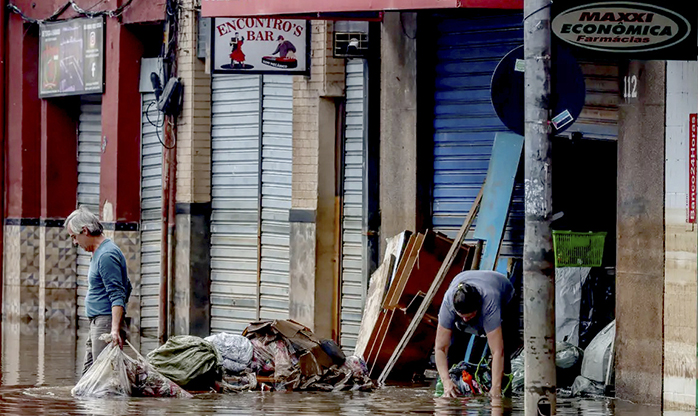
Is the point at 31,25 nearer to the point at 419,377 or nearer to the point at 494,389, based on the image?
the point at 419,377

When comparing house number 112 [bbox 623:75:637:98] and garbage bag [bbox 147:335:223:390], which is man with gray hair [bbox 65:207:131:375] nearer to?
garbage bag [bbox 147:335:223:390]

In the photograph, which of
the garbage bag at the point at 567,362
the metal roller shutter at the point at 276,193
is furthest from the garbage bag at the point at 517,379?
the metal roller shutter at the point at 276,193

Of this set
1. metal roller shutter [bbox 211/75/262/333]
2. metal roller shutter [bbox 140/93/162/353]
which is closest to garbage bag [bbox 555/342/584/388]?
metal roller shutter [bbox 211/75/262/333]

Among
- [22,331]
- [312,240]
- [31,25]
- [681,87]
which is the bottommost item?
[22,331]

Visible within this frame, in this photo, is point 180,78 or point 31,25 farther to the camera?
point 31,25

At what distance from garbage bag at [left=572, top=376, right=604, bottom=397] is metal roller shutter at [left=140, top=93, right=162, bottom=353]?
8759 mm

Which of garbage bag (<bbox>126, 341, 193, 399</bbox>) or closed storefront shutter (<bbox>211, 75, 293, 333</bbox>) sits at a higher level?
closed storefront shutter (<bbox>211, 75, 293, 333</bbox>)

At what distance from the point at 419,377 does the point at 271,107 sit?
17.0 ft

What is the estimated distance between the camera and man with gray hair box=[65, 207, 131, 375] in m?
12.2

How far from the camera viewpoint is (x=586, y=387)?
1327 centimetres

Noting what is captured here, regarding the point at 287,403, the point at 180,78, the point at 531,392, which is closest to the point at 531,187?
the point at 531,392

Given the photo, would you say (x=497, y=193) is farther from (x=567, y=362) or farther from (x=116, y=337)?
(x=116, y=337)

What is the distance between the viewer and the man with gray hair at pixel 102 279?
12180 millimetres

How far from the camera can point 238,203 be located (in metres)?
19.6
